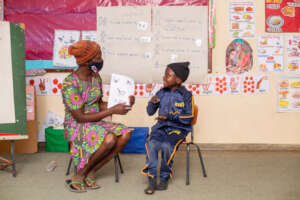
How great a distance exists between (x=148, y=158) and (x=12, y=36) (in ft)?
5.79

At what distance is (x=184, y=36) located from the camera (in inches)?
157

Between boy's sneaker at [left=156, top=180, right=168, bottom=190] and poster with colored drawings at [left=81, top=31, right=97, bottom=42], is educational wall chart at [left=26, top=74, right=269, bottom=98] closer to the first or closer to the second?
poster with colored drawings at [left=81, top=31, right=97, bottom=42]

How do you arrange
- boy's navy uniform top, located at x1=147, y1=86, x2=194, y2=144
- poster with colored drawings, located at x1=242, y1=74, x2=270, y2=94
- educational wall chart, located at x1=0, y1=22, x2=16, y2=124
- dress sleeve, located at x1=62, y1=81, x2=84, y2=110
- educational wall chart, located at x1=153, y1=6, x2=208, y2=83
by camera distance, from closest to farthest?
dress sleeve, located at x1=62, y1=81, x2=84, y2=110, boy's navy uniform top, located at x1=147, y1=86, x2=194, y2=144, educational wall chart, located at x1=0, y1=22, x2=16, y2=124, educational wall chart, located at x1=153, y1=6, x2=208, y2=83, poster with colored drawings, located at x1=242, y1=74, x2=270, y2=94

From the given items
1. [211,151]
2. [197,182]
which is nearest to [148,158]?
[197,182]

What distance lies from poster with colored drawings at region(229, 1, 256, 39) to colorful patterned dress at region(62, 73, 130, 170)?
85.0 inches

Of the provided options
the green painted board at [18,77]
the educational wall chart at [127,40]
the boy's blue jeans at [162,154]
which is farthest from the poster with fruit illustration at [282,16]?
the green painted board at [18,77]

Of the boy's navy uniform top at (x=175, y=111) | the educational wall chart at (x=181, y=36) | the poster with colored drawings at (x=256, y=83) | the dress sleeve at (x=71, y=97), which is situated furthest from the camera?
the poster with colored drawings at (x=256, y=83)

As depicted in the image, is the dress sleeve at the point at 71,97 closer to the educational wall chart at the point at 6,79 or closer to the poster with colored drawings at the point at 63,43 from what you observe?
the educational wall chart at the point at 6,79

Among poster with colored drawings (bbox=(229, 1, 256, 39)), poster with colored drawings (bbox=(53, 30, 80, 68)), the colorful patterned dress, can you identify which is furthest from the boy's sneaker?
poster with colored drawings (bbox=(229, 1, 256, 39))

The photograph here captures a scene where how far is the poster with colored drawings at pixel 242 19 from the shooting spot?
401 cm

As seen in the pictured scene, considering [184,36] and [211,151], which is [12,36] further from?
[211,151]

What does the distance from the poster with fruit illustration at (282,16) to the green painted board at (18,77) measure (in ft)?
9.71

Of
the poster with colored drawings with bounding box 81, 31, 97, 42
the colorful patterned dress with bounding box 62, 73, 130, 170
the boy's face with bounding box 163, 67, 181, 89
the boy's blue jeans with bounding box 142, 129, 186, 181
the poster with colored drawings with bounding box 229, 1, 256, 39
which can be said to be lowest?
the boy's blue jeans with bounding box 142, 129, 186, 181

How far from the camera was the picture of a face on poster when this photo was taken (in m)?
4.05
